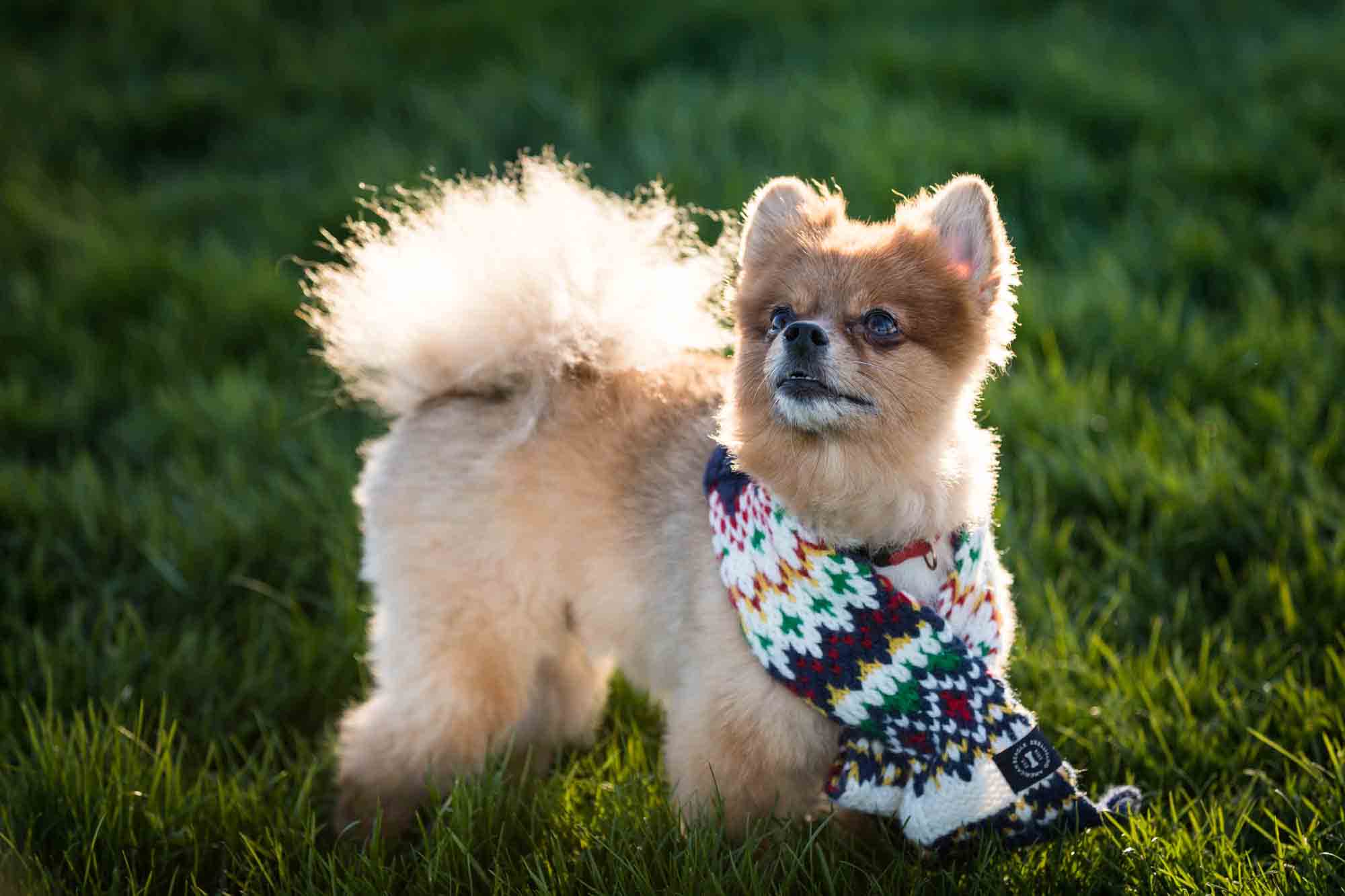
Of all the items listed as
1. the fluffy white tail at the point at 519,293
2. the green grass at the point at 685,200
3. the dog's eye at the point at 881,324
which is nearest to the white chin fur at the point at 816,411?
the dog's eye at the point at 881,324

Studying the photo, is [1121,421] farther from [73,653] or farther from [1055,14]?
[1055,14]

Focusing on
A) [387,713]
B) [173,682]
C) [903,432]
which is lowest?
[173,682]

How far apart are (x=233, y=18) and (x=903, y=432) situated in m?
7.72

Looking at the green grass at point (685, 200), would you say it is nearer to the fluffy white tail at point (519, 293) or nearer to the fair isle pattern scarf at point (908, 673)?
the fair isle pattern scarf at point (908, 673)

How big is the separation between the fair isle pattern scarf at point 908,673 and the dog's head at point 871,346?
7.0 inches

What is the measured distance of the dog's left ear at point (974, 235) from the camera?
251cm

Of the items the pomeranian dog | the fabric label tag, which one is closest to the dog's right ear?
the pomeranian dog

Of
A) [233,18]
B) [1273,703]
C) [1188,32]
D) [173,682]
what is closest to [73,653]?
[173,682]

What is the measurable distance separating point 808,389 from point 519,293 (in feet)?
3.17

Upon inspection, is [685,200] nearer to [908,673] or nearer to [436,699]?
[436,699]

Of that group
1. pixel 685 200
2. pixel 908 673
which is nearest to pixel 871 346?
pixel 908 673

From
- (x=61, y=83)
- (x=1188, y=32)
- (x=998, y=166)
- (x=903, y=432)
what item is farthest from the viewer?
(x=61, y=83)

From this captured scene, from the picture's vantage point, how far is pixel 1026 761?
2561 millimetres

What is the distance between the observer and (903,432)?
2432 millimetres
